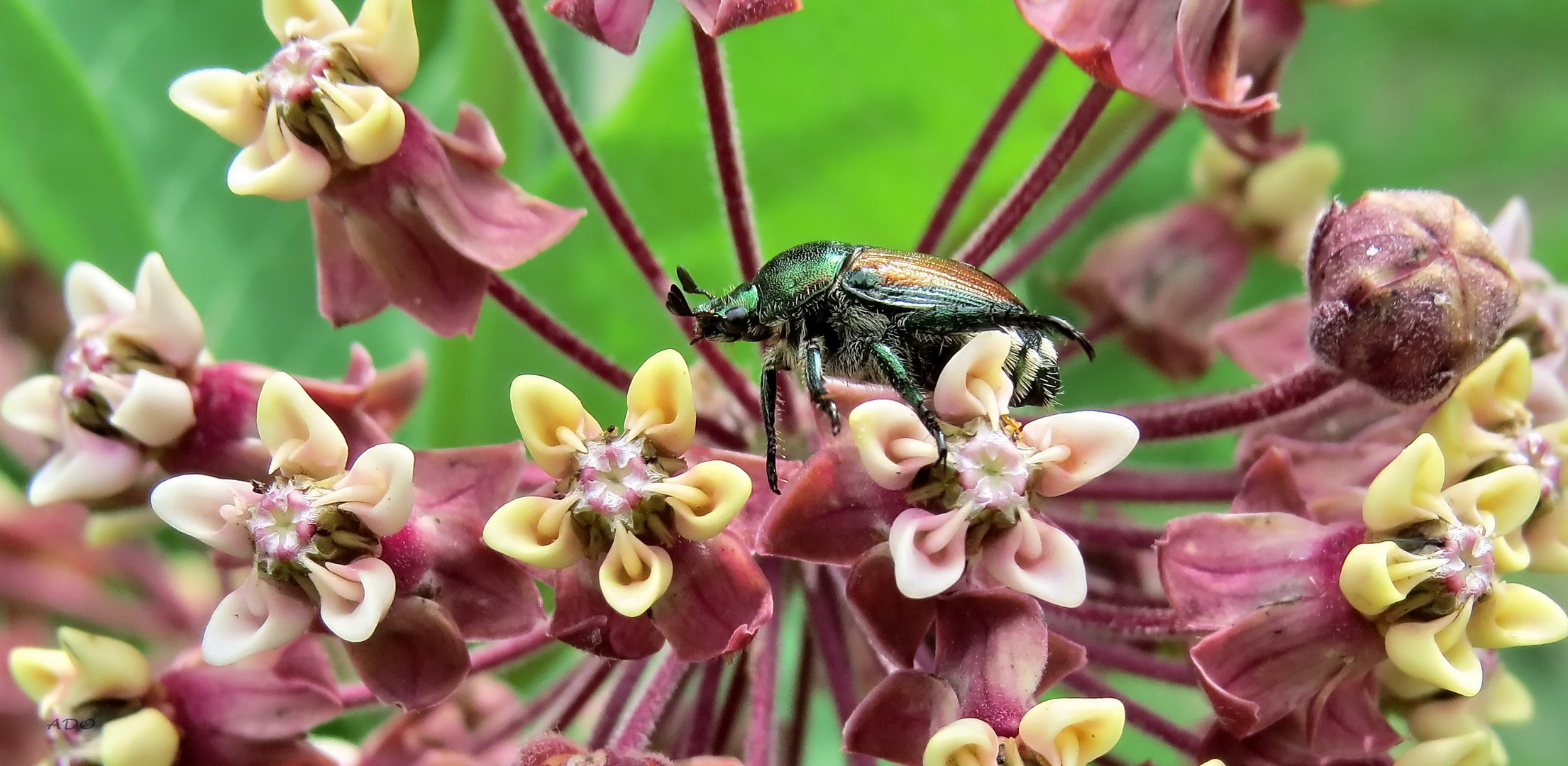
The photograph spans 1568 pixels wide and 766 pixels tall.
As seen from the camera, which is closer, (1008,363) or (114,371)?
(1008,363)

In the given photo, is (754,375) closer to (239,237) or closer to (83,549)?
(239,237)

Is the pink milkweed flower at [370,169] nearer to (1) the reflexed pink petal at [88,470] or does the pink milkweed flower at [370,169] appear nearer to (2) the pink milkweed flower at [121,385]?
(2) the pink milkweed flower at [121,385]

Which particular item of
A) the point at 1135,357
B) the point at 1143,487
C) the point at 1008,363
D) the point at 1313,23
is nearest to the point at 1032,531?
the point at 1008,363

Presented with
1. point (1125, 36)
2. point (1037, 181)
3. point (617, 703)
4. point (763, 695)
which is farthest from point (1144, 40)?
point (617, 703)

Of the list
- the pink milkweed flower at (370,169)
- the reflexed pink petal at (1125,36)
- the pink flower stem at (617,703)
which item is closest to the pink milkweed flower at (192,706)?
the pink flower stem at (617,703)

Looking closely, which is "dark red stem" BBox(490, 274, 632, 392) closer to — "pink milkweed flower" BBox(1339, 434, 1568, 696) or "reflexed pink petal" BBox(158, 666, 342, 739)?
"reflexed pink petal" BBox(158, 666, 342, 739)

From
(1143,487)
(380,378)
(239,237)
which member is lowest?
(1143,487)

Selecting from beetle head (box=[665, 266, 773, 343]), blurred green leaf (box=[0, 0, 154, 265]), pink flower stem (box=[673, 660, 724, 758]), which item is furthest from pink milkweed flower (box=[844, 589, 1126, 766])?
blurred green leaf (box=[0, 0, 154, 265])

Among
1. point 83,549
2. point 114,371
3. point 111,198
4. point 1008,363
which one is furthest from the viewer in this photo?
point 83,549
